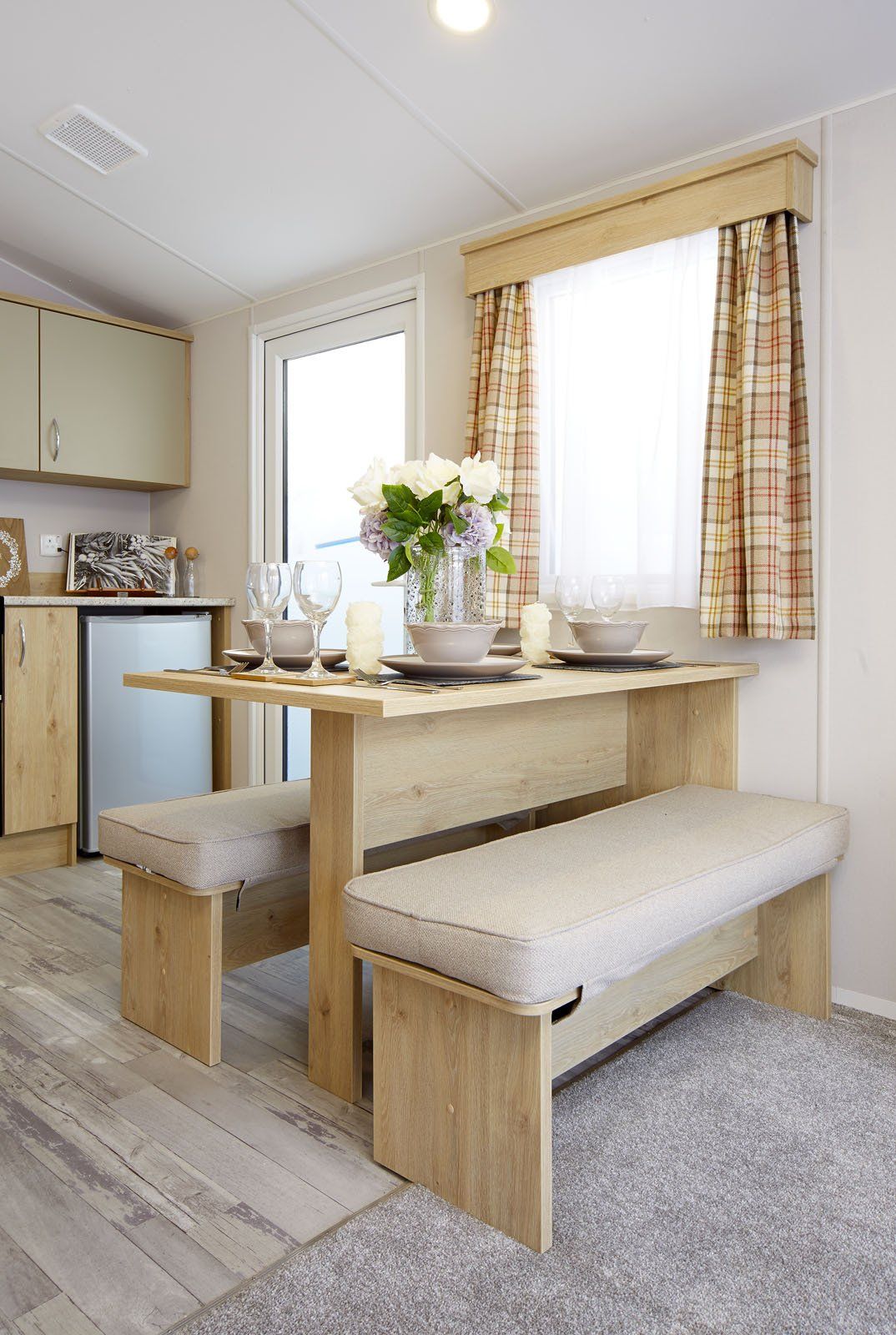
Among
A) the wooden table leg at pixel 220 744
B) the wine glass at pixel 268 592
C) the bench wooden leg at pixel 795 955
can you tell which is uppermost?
the wine glass at pixel 268 592

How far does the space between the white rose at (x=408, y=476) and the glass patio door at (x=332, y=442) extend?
1383mm

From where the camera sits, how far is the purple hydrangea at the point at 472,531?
1.86 meters

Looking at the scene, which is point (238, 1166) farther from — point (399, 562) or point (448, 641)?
point (399, 562)

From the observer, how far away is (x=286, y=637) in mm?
2080

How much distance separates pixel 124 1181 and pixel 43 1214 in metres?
0.13

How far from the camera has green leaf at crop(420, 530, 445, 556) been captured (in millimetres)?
1874

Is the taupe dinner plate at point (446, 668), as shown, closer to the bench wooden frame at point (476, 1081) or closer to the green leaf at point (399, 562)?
the green leaf at point (399, 562)

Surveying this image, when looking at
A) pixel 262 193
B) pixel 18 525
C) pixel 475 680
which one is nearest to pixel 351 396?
pixel 262 193

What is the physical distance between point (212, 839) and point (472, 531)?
2.64 feet

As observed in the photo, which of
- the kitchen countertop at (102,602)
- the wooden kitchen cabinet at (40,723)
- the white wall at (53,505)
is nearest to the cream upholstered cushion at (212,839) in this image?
the wooden kitchen cabinet at (40,723)

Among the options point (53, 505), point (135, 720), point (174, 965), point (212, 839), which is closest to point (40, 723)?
point (135, 720)

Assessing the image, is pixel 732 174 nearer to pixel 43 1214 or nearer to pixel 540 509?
pixel 540 509

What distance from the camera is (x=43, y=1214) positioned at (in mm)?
1443

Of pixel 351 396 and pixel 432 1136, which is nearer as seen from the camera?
pixel 432 1136
